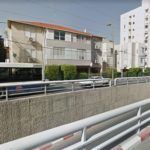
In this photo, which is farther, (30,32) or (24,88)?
(30,32)

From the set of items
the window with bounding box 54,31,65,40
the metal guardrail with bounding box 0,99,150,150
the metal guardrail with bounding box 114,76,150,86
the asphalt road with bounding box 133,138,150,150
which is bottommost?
the asphalt road with bounding box 133,138,150,150

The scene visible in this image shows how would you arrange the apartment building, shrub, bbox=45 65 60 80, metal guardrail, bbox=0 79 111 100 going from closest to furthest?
metal guardrail, bbox=0 79 111 100
shrub, bbox=45 65 60 80
the apartment building

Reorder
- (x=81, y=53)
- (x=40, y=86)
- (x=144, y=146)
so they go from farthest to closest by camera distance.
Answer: (x=81, y=53)
(x=40, y=86)
(x=144, y=146)

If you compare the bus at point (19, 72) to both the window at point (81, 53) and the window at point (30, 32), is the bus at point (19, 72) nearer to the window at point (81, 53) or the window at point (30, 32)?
the window at point (30, 32)

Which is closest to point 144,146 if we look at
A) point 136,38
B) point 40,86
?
point 40,86

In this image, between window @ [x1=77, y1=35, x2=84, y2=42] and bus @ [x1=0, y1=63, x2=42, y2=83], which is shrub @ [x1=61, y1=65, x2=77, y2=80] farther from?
bus @ [x1=0, y1=63, x2=42, y2=83]

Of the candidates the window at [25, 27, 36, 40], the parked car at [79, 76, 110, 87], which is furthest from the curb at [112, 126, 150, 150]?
the window at [25, 27, 36, 40]

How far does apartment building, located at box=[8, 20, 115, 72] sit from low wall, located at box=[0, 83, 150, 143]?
17.5 metres

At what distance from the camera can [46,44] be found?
32.1 meters

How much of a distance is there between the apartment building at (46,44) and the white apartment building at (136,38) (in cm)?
2309

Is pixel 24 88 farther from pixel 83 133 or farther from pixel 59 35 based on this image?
pixel 59 35

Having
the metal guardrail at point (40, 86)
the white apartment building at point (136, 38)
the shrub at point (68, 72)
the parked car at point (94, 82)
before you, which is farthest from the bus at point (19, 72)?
the white apartment building at point (136, 38)

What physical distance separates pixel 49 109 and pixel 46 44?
2263cm

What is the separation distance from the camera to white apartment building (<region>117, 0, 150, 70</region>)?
5797 cm
